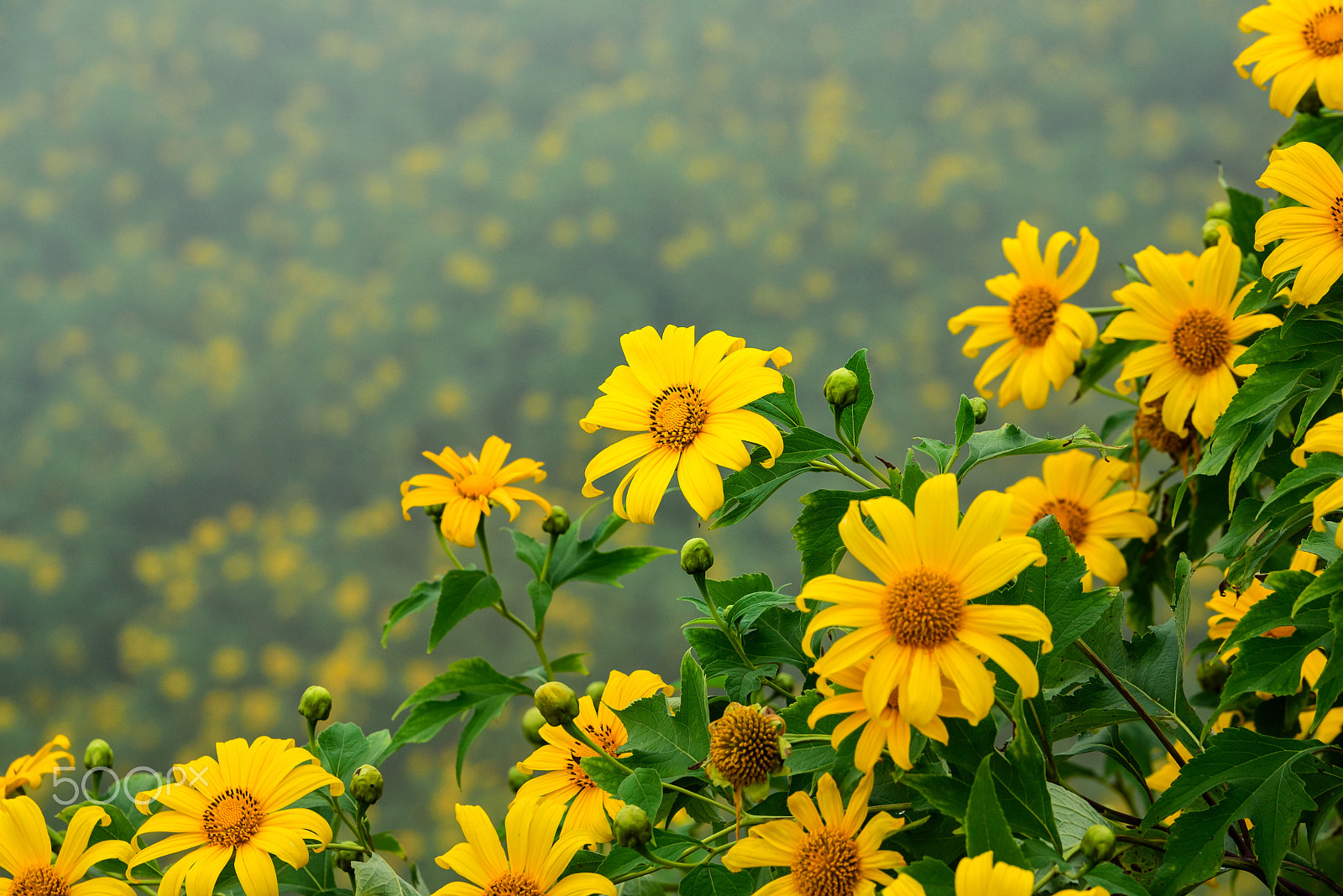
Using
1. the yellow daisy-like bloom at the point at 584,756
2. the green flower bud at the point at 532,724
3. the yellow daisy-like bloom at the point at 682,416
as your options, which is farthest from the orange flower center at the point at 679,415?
the green flower bud at the point at 532,724

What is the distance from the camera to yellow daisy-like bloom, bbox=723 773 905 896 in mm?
301

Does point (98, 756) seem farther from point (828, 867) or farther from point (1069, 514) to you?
point (1069, 514)

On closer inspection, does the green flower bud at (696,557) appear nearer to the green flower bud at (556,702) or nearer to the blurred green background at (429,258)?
the green flower bud at (556,702)

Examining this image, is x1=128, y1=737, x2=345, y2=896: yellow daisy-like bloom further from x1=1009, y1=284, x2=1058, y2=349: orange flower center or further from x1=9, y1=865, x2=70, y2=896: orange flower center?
x1=1009, y1=284, x2=1058, y2=349: orange flower center

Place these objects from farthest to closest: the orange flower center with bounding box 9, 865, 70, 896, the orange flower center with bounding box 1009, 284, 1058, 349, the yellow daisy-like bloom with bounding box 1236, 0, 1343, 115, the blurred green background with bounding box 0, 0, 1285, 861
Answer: the blurred green background with bounding box 0, 0, 1285, 861 < the orange flower center with bounding box 1009, 284, 1058, 349 < the yellow daisy-like bloom with bounding box 1236, 0, 1343, 115 < the orange flower center with bounding box 9, 865, 70, 896

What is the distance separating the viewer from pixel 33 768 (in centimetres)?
46

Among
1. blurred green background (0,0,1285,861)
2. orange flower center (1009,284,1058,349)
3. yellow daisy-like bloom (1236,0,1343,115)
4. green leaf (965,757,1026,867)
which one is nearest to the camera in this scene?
green leaf (965,757,1026,867)

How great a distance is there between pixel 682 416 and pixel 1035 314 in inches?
12.0

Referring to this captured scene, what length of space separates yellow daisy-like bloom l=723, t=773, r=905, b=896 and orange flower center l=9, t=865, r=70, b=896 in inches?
9.3

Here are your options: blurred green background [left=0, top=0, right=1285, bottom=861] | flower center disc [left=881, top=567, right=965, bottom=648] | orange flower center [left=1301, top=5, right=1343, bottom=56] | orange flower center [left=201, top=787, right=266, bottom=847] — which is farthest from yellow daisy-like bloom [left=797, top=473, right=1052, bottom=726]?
blurred green background [left=0, top=0, right=1285, bottom=861]

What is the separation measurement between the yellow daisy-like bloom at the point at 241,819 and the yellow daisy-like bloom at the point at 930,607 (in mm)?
200

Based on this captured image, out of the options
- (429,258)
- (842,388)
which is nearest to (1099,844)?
(842,388)

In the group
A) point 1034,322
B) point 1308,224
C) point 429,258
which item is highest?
point 429,258

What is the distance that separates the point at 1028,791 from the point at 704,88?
6.12ft
